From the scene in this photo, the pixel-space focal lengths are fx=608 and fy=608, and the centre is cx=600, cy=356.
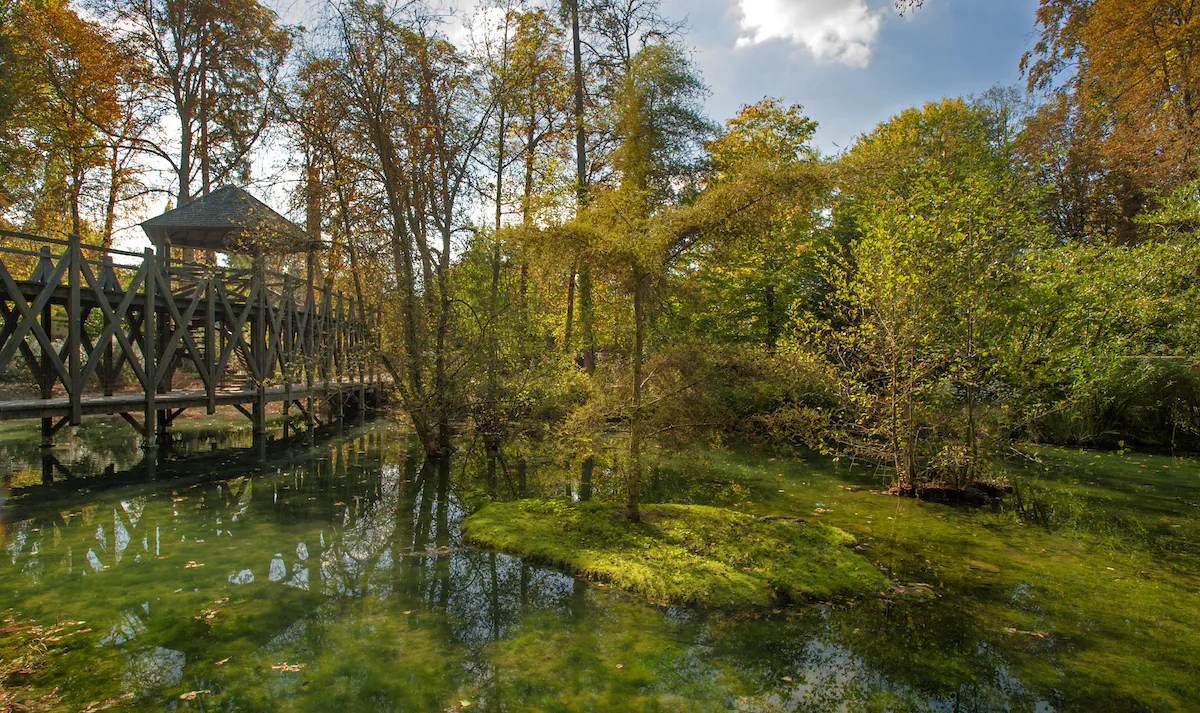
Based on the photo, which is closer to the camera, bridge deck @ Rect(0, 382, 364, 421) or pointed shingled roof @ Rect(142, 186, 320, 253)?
bridge deck @ Rect(0, 382, 364, 421)

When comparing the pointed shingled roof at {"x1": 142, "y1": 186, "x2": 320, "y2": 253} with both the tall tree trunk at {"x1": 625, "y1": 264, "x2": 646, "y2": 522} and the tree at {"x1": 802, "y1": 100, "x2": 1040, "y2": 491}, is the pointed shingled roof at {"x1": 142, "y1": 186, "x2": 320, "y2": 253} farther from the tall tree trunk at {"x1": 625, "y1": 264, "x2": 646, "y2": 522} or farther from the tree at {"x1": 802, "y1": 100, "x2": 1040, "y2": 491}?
the tree at {"x1": 802, "y1": 100, "x2": 1040, "y2": 491}

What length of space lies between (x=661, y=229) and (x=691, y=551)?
307 cm

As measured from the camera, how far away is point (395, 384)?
10.5m

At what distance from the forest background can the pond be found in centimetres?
133

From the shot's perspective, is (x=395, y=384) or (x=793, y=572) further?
(x=395, y=384)

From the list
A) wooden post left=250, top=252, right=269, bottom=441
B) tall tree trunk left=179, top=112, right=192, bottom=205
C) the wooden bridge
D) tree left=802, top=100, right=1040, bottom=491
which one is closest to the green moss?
tree left=802, top=100, right=1040, bottom=491

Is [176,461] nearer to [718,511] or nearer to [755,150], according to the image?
[718,511]

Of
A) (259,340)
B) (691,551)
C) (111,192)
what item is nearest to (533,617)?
(691,551)

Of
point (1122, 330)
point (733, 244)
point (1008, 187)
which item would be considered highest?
point (1008, 187)

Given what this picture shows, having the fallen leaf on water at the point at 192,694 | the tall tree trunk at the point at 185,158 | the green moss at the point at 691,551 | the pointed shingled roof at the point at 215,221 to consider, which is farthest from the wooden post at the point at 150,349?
the tall tree trunk at the point at 185,158

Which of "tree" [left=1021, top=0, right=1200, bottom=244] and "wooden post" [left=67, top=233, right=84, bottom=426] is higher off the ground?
"tree" [left=1021, top=0, right=1200, bottom=244]

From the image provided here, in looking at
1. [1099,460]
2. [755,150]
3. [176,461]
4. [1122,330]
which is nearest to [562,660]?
[176,461]

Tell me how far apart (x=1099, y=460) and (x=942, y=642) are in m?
10.5

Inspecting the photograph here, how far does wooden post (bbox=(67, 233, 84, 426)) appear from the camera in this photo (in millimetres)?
9180
